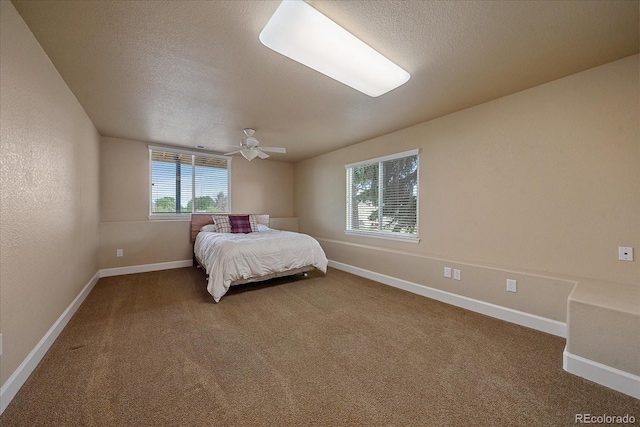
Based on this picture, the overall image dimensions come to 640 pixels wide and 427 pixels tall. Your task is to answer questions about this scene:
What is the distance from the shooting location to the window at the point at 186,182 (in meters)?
4.64

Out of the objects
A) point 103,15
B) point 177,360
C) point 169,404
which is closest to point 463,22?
point 103,15

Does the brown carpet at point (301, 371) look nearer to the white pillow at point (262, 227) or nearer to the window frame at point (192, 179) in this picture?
the window frame at point (192, 179)

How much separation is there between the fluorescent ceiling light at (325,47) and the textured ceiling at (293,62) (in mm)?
65

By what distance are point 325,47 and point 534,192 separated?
2.40m

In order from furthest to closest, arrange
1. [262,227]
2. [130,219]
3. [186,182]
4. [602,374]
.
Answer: [262,227]
[186,182]
[130,219]
[602,374]

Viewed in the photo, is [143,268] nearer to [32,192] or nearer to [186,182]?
[186,182]

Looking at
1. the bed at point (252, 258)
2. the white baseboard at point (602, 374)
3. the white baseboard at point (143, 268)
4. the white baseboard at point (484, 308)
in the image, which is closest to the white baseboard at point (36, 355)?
the white baseboard at point (143, 268)

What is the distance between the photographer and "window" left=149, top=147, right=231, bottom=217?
15.2 feet

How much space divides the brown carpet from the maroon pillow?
204 centimetres

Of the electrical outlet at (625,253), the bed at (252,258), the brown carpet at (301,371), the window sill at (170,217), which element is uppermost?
the window sill at (170,217)

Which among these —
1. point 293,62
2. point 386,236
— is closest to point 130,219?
point 293,62

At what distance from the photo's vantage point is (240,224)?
15.8 feet

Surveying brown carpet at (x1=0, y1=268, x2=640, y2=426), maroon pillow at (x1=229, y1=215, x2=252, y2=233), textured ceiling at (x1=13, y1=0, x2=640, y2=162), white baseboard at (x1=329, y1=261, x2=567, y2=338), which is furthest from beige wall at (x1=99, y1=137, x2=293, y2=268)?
white baseboard at (x1=329, y1=261, x2=567, y2=338)

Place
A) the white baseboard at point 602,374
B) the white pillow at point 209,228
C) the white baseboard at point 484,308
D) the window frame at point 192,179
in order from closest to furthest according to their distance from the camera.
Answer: the white baseboard at point 602,374
the white baseboard at point 484,308
the window frame at point 192,179
the white pillow at point 209,228
